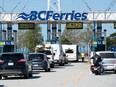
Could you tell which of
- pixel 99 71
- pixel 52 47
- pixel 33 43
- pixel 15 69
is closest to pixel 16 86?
pixel 15 69

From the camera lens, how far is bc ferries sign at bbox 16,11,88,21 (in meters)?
59.7


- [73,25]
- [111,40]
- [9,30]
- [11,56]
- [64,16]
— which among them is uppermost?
[64,16]

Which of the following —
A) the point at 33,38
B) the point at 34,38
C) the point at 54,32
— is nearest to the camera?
the point at 54,32

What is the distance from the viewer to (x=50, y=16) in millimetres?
60438

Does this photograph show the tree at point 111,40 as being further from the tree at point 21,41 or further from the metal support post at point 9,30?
the metal support post at point 9,30

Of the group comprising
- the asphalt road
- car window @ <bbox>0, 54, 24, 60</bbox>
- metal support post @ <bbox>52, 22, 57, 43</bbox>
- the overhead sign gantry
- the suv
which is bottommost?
the asphalt road

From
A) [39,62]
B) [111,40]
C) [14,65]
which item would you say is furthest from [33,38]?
[14,65]

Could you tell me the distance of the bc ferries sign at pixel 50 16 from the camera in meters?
59.7

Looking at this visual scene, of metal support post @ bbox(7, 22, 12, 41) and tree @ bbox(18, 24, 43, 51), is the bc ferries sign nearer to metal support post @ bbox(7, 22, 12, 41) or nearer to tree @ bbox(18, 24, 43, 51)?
metal support post @ bbox(7, 22, 12, 41)

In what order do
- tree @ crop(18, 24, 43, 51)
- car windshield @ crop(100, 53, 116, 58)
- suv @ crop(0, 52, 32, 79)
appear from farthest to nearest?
tree @ crop(18, 24, 43, 51), car windshield @ crop(100, 53, 116, 58), suv @ crop(0, 52, 32, 79)

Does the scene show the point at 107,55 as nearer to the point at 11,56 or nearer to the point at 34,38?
the point at 11,56

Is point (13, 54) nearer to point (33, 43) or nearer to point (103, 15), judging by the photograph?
point (103, 15)

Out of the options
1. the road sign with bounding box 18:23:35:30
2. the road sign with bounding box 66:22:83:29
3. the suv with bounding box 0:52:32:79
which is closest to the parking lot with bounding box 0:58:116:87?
the suv with bounding box 0:52:32:79

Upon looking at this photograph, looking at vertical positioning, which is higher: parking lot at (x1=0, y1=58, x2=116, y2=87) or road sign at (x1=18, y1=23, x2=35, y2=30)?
road sign at (x1=18, y1=23, x2=35, y2=30)
